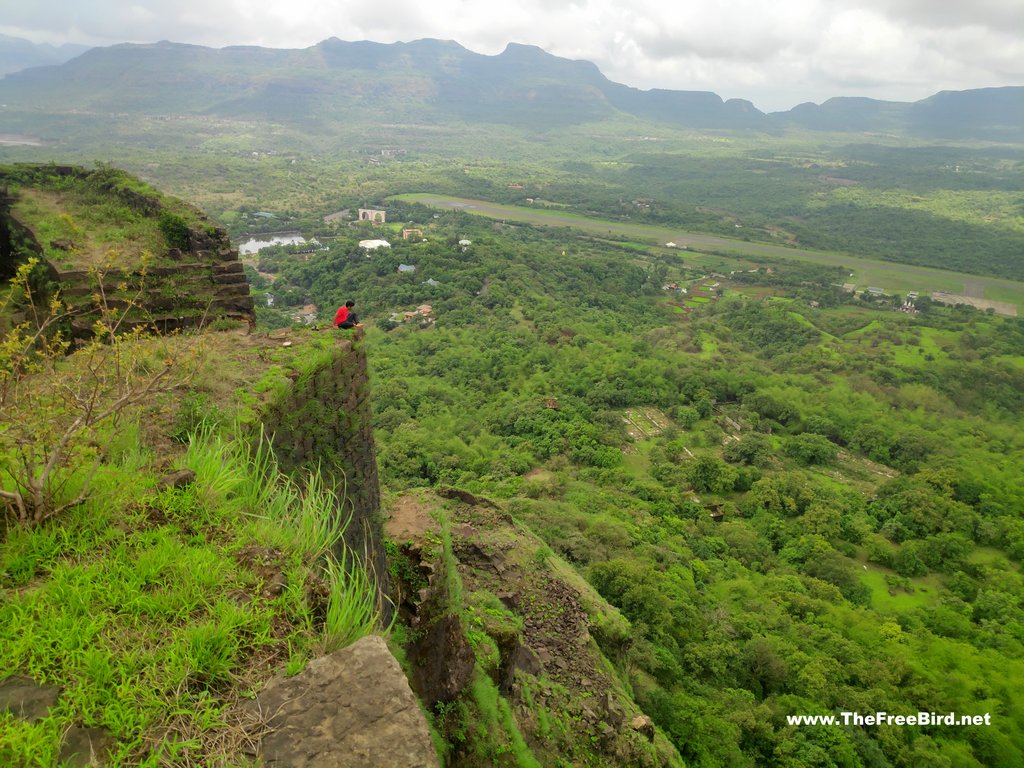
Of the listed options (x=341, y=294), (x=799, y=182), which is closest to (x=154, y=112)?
(x=341, y=294)

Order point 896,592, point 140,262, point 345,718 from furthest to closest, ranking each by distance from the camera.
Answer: point 896,592 → point 140,262 → point 345,718

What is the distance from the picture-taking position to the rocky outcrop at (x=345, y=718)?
2.32m

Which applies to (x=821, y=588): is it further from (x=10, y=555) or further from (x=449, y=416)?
(x=10, y=555)

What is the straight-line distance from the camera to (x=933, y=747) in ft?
44.8

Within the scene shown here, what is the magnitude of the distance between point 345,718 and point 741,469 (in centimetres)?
2728

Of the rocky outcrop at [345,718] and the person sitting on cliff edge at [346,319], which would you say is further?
the person sitting on cliff edge at [346,319]

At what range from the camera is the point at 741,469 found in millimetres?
26672

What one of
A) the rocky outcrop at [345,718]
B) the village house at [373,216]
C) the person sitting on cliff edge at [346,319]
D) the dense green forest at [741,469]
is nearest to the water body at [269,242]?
the dense green forest at [741,469]

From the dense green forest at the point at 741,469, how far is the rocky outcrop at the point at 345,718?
9920 mm

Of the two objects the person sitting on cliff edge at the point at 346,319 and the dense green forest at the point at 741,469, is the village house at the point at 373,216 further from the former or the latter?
the person sitting on cliff edge at the point at 346,319

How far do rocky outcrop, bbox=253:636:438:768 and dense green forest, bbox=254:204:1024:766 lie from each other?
9.92m

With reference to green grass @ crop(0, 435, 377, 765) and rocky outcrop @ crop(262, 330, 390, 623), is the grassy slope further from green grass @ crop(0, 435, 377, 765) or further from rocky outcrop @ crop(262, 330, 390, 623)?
rocky outcrop @ crop(262, 330, 390, 623)

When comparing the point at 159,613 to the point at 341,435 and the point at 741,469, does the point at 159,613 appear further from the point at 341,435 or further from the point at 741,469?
the point at 741,469

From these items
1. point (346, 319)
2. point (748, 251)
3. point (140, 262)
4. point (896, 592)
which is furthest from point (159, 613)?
point (748, 251)
